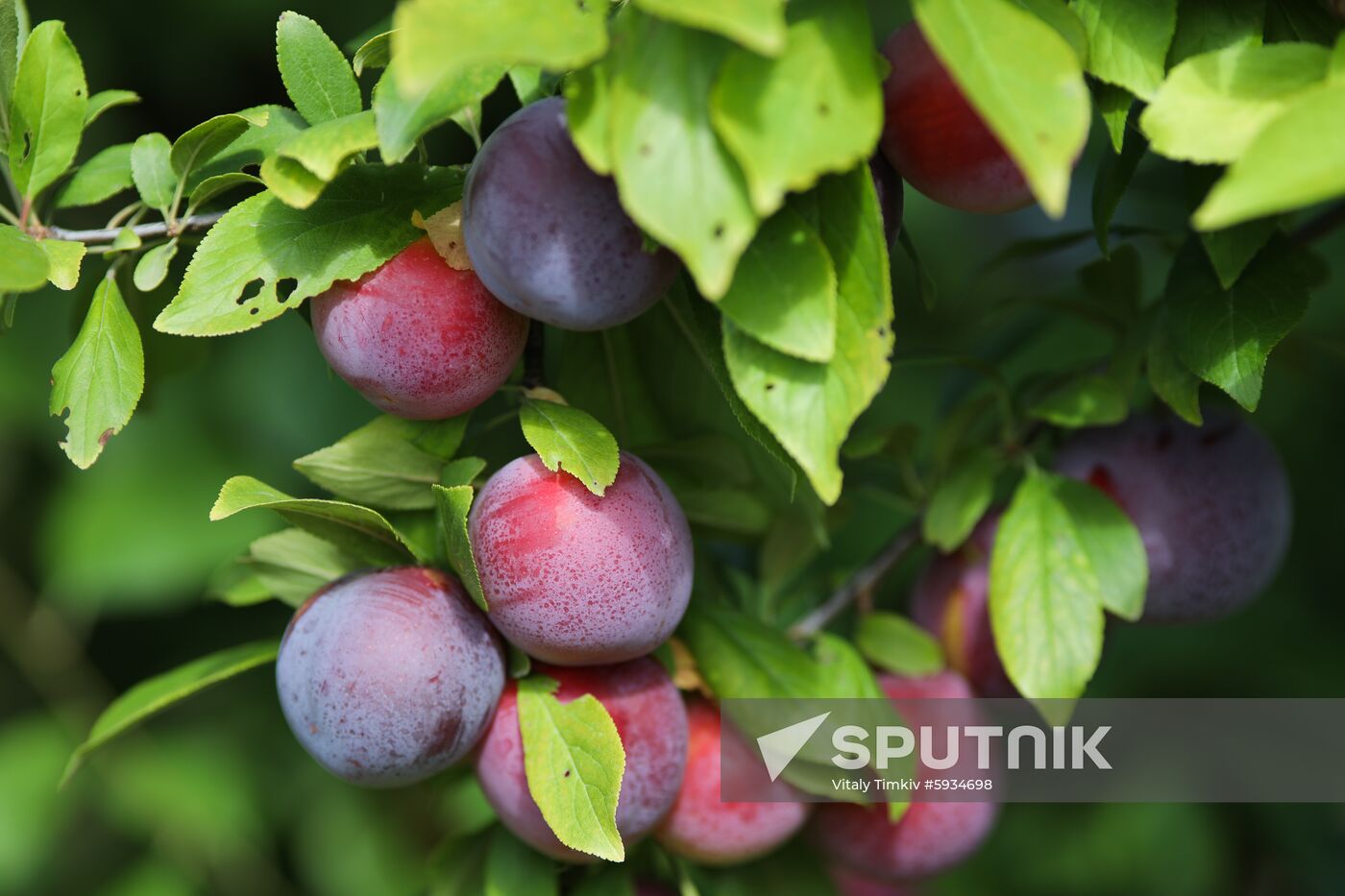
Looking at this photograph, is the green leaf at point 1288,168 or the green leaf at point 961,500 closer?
the green leaf at point 1288,168

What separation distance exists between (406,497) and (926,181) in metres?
0.32

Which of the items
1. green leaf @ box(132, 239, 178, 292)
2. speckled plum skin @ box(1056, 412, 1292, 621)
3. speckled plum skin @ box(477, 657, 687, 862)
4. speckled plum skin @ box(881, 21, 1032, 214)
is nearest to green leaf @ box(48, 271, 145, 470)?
green leaf @ box(132, 239, 178, 292)

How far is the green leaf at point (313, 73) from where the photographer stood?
0.57m

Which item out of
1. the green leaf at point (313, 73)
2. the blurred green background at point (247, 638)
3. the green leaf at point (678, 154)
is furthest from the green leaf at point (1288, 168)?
the blurred green background at point (247, 638)

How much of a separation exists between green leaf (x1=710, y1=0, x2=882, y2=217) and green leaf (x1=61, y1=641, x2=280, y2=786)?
44 centimetres

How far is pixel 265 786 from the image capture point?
1546 mm

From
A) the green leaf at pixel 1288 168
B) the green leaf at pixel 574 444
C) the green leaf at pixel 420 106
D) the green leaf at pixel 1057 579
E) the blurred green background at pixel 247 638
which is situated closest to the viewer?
the green leaf at pixel 1288 168

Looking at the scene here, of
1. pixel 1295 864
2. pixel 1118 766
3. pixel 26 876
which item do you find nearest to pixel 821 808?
pixel 1118 766

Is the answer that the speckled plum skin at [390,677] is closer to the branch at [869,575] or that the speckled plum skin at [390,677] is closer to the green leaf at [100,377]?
the green leaf at [100,377]

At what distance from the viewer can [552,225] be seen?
0.51 metres

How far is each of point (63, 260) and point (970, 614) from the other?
0.62 m

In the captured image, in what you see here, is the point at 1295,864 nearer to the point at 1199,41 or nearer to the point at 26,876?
the point at 1199,41

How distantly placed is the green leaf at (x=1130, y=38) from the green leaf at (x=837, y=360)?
129 millimetres

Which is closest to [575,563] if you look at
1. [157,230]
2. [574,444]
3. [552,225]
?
[574,444]
